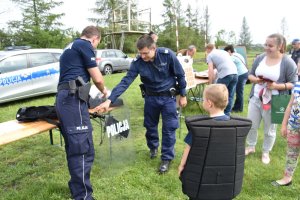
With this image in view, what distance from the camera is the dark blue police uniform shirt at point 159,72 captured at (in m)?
3.66

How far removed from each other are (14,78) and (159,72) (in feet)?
17.9

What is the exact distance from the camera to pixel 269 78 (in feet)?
12.3

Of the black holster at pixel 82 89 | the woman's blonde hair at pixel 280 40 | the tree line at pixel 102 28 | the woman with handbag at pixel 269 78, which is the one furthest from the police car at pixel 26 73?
the tree line at pixel 102 28

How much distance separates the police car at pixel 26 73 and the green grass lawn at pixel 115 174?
3.30 metres

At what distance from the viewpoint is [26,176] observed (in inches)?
149

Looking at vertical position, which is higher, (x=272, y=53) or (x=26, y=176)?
(x=272, y=53)

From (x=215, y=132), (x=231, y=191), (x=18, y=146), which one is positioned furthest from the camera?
(x=18, y=146)

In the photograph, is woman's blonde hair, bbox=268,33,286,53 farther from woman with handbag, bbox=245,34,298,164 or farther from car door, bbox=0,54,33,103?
car door, bbox=0,54,33,103

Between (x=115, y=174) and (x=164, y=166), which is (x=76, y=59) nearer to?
(x=115, y=174)

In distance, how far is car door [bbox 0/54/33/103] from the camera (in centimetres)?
764

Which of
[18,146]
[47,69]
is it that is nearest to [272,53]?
[18,146]

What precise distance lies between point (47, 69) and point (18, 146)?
4.16 meters

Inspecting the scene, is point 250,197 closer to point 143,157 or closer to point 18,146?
point 143,157

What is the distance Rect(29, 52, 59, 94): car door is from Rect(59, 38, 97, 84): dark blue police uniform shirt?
5856 mm
